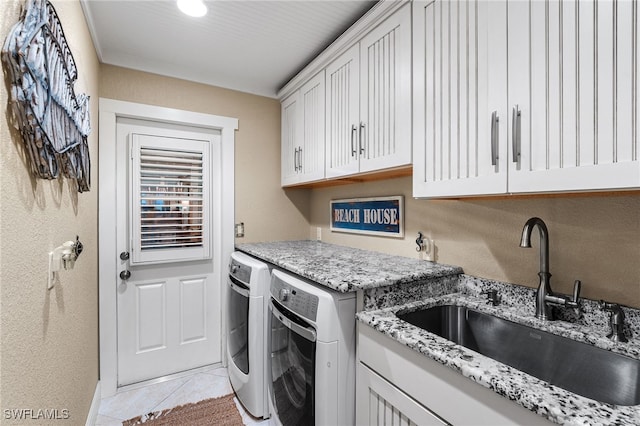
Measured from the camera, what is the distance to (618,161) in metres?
0.83

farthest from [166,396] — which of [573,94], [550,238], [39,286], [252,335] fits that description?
[573,94]

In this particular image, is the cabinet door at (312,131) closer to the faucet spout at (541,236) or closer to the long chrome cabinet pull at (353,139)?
the long chrome cabinet pull at (353,139)

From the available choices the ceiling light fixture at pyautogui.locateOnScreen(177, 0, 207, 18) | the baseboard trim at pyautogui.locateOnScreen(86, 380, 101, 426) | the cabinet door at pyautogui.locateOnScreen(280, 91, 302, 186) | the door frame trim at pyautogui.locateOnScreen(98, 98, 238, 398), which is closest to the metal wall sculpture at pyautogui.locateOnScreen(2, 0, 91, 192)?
the ceiling light fixture at pyautogui.locateOnScreen(177, 0, 207, 18)

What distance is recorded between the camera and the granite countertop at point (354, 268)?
4.34ft

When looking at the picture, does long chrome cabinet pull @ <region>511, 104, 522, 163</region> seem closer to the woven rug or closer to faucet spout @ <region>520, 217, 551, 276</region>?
faucet spout @ <region>520, 217, 551, 276</region>

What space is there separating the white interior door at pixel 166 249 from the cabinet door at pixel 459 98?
1793 mm

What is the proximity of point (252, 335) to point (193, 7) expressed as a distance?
6.10 ft

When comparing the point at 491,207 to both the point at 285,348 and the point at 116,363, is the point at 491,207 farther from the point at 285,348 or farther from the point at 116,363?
the point at 116,363

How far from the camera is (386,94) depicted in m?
1.62

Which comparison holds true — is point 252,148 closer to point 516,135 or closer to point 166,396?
point 166,396

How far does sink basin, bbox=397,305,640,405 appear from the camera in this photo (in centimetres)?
94

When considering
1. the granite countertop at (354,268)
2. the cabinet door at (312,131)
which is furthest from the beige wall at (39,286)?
the cabinet door at (312,131)

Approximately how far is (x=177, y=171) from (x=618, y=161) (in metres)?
2.51

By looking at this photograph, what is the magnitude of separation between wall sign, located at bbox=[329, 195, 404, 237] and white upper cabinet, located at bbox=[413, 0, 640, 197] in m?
0.60
